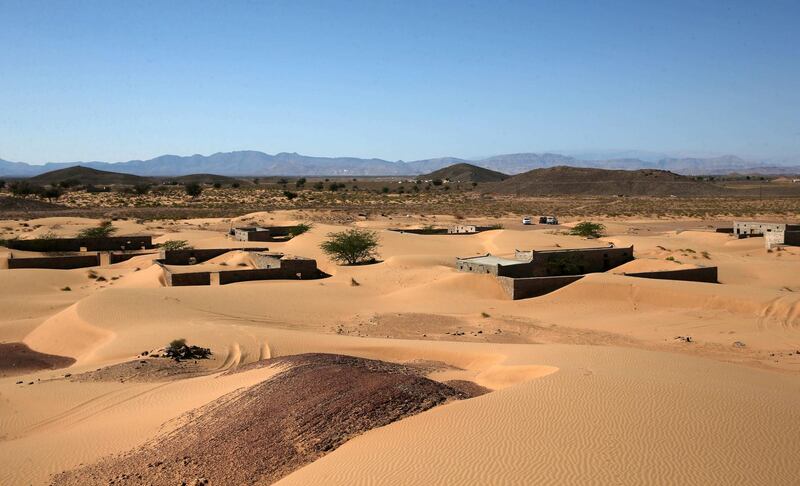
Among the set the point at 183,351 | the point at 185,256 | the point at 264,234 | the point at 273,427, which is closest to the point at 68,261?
the point at 185,256

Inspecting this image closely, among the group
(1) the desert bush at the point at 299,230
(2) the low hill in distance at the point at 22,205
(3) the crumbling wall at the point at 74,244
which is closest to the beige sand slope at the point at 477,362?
(3) the crumbling wall at the point at 74,244

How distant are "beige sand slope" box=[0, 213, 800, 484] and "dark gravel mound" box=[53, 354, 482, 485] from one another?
49 cm

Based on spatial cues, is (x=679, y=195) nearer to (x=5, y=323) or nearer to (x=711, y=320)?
(x=711, y=320)

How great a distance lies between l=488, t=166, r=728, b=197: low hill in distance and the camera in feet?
389

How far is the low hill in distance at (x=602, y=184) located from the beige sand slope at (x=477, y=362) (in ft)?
277

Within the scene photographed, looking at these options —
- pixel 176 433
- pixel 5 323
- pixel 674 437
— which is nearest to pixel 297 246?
pixel 5 323

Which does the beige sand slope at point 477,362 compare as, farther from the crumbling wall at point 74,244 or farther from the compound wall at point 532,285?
the crumbling wall at point 74,244

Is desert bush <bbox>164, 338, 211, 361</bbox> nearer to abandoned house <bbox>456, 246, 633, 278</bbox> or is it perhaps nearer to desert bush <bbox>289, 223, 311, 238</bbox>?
abandoned house <bbox>456, 246, 633, 278</bbox>

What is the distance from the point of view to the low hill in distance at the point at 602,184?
389ft

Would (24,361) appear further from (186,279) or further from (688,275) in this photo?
(688,275)

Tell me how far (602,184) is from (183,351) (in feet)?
372

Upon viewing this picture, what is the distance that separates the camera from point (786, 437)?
10.1 m

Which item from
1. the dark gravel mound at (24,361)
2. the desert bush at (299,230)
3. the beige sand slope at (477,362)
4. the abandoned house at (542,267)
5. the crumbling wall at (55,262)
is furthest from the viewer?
the desert bush at (299,230)

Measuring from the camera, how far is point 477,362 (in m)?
16.8
